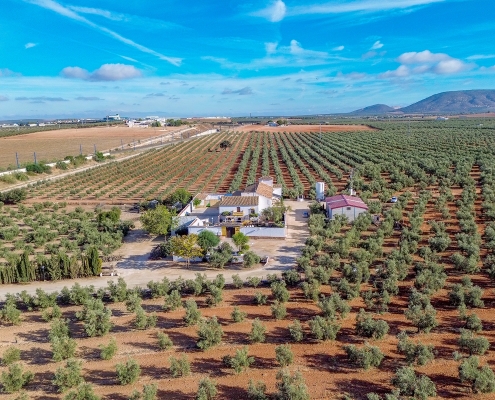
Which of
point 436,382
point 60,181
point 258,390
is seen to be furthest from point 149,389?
point 60,181

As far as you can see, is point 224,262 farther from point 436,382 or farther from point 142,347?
point 436,382

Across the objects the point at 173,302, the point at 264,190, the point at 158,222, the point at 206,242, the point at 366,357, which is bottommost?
the point at 366,357

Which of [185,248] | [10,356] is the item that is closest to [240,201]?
[185,248]

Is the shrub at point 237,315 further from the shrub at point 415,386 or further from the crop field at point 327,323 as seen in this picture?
the shrub at point 415,386

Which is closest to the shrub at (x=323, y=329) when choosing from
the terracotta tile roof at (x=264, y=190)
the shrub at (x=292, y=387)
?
the shrub at (x=292, y=387)

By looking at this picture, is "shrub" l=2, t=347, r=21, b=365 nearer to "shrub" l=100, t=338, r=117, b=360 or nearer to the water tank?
"shrub" l=100, t=338, r=117, b=360

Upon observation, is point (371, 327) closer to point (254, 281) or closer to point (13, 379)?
point (254, 281)
